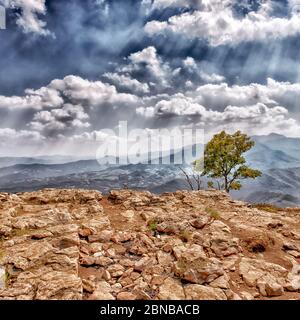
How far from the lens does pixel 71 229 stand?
53.8 feet

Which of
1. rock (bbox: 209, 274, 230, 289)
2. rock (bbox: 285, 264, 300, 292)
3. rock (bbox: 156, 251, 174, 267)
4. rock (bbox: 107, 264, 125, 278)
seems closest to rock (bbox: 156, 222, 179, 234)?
rock (bbox: 156, 251, 174, 267)

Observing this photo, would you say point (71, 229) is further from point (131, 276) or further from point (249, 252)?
point (249, 252)

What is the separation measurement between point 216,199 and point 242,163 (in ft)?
99.1

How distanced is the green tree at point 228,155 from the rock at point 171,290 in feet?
152

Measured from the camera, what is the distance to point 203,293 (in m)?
10.9

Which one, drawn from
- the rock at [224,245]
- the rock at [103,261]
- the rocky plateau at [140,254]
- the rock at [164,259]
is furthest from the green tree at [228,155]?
the rock at [103,261]

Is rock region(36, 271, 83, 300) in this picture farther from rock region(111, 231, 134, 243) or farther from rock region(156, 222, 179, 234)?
rock region(156, 222, 179, 234)

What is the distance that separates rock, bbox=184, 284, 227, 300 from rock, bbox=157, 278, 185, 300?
266mm


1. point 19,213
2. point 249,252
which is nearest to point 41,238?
point 19,213

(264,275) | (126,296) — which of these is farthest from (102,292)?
(264,275)

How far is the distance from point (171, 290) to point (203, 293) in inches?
53.4

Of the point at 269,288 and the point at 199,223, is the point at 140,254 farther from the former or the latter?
the point at 269,288

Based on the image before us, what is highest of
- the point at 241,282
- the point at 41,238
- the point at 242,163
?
the point at 242,163
